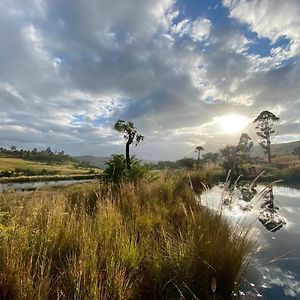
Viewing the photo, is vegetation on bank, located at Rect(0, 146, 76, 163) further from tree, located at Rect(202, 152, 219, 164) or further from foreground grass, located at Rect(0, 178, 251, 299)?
foreground grass, located at Rect(0, 178, 251, 299)

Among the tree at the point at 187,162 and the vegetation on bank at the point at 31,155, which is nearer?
the tree at the point at 187,162

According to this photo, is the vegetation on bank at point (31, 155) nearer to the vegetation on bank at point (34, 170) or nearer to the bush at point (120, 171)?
the vegetation on bank at point (34, 170)

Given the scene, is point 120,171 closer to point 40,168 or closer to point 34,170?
point 34,170

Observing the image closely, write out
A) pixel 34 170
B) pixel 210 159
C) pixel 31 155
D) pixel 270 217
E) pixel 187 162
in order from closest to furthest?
1. pixel 270 217
2. pixel 187 162
3. pixel 210 159
4. pixel 34 170
5. pixel 31 155

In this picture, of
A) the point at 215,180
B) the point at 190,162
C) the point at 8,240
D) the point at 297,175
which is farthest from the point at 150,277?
the point at 190,162

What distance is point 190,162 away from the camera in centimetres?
2373

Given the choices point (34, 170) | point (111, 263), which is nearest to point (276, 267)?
point (111, 263)

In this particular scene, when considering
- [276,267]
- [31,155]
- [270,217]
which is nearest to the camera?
[276,267]

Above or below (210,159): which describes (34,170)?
below

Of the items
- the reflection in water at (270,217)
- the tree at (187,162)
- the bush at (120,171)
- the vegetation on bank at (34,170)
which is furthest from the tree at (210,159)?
the vegetation on bank at (34,170)

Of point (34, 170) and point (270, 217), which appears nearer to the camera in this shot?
point (270, 217)

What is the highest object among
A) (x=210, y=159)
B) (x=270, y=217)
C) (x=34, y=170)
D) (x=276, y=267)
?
(x=210, y=159)

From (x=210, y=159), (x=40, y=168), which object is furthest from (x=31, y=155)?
(x=210, y=159)

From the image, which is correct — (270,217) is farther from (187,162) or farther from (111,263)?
(187,162)
